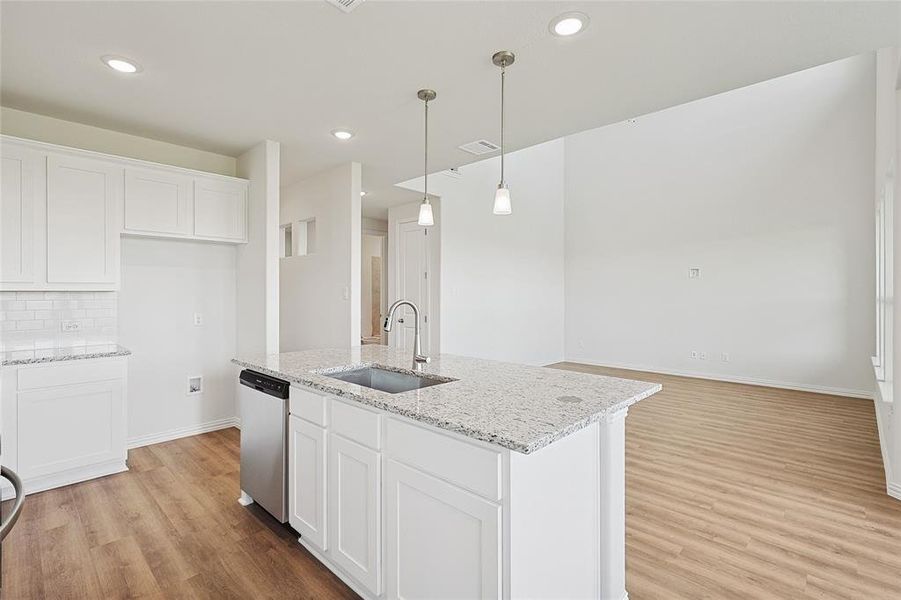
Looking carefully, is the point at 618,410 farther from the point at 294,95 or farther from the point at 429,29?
the point at 294,95

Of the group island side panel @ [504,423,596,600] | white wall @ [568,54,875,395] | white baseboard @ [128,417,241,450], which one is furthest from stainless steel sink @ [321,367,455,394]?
white wall @ [568,54,875,395]

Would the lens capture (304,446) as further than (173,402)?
No

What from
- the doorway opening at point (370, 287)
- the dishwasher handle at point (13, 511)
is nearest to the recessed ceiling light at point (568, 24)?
the dishwasher handle at point (13, 511)

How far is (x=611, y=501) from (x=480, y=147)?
10.2ft

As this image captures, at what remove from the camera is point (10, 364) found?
2768 mm

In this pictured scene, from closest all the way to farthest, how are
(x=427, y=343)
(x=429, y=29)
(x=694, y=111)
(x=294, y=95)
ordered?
(x=429, y=29), (x=294, y=95), (x=427, y=343), (x=694, y=111)

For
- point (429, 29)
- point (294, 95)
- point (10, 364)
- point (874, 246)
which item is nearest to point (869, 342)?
point (874, 246)

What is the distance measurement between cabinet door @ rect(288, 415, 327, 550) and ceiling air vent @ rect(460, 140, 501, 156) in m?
2.71

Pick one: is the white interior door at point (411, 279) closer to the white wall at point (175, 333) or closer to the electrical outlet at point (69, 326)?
the white wall at point (175, 333)

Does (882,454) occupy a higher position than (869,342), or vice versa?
(869,342)

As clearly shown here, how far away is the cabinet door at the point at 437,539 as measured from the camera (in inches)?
55.4

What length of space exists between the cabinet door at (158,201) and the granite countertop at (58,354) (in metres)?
0.93

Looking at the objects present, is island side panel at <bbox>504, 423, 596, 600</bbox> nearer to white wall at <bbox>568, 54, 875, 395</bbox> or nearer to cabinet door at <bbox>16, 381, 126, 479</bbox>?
cabinet door at <bbox>16, 381, 126, 479</bbox>

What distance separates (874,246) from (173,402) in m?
7.77
